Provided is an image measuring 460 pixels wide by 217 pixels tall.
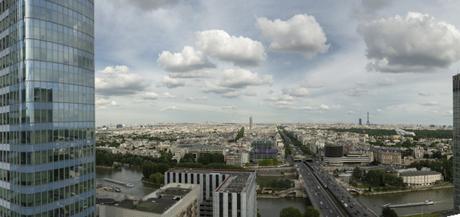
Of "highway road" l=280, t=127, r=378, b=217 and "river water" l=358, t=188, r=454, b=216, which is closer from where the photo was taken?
"highway road" l=280, t=127, r=378, b=217

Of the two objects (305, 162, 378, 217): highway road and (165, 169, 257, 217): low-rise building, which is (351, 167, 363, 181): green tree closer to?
(305, 162, 378, 217): highway road

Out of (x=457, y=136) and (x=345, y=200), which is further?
(x=345, y=200)

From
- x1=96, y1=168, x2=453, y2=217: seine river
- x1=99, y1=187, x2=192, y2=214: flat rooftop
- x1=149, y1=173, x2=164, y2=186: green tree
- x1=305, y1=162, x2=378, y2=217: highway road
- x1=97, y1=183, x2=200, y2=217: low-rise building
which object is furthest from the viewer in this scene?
x1=149, y1=173, x2=164, y2=186: green tree

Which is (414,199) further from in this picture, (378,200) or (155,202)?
(155,202)

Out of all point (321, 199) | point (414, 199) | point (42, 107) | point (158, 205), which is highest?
point (42, 107)

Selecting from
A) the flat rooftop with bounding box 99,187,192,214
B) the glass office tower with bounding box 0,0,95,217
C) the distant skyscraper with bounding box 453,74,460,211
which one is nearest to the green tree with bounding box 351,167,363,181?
the distant skyscraper with bounding box 453,74,460,211

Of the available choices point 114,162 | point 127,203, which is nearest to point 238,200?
point 127,203

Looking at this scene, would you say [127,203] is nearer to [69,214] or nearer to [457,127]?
[69,214]

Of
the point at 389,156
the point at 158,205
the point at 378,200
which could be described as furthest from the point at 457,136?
the point at 389,156
